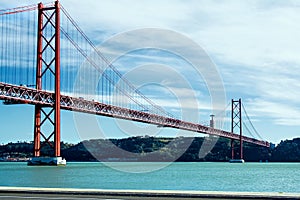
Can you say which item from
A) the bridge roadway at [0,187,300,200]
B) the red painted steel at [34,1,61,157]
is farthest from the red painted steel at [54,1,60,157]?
the bridge roadway at [0,187,300,200]

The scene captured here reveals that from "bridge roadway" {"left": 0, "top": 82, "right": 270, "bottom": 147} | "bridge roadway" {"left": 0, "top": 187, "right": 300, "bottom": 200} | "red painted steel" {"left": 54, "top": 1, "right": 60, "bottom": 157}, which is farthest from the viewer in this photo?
"red painted steel" {"left": 54, "top": 1, "right": 60, "bottom": 157}

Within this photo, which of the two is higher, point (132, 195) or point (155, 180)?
point (132, 195)

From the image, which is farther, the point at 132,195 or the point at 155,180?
the point at 155,180

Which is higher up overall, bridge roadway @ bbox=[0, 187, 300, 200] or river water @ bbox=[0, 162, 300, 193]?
bridge roadway @ bbox=[0, 187, 300, 200]

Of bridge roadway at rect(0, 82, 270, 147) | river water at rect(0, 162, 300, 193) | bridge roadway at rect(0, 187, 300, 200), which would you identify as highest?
bridge roadway at rect(0, 82, 270, 147)

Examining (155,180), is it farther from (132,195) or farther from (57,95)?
(132,195)

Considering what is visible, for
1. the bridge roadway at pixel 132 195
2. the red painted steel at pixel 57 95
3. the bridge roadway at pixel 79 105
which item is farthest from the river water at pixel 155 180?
the bridge roadway at pixel 132 195

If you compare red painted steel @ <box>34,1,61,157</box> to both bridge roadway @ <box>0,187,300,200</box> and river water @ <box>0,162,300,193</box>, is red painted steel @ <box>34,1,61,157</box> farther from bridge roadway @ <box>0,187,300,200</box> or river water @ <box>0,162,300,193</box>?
bridge roadway @ <box>0,187,300,200</box>

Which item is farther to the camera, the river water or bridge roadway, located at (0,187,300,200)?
the river water

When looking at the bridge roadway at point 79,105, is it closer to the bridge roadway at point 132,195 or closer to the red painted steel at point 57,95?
the red painted steel at point 57,95

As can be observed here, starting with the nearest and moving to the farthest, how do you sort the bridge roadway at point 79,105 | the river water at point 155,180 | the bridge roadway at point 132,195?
the bridge roadway at point 132,195 → the river water at point 155,180 → the bridge roadway at point 79,105

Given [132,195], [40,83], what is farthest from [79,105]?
[132,195]

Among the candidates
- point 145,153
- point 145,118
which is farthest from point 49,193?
point 145,153

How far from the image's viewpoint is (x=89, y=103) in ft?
150
